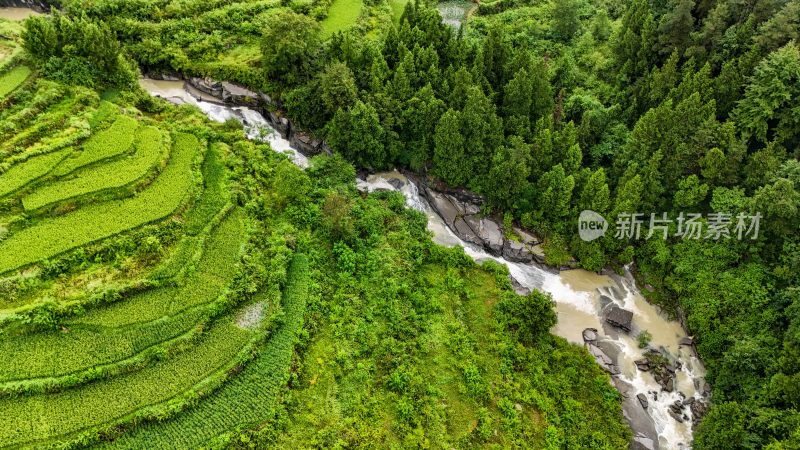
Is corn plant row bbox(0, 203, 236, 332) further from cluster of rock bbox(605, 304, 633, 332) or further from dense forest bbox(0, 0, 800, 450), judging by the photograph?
cluster of rock bbox(605, 304, 633, 332)

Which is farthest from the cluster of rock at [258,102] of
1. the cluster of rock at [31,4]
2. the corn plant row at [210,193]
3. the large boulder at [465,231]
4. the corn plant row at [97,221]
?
the cluster of rock at [31,4]

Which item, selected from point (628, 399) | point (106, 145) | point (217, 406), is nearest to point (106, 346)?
point (217, 406)

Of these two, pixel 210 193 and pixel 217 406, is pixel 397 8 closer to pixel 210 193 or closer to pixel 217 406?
pixel 210 193

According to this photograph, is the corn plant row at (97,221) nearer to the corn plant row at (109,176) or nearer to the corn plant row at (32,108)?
the corn plant row at (109,176)

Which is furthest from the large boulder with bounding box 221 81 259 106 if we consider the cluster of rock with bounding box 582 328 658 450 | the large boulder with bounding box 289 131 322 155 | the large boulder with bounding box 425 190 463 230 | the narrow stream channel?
the cluster of rock with bounding box 582 328 658 450

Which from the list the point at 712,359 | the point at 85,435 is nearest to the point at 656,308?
the point at 712,359

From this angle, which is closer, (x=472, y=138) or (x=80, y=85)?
(x=472, y=138)

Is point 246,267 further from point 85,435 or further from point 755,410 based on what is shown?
point 755,410
